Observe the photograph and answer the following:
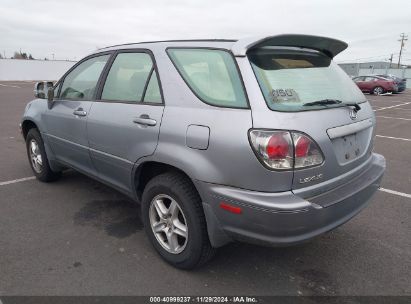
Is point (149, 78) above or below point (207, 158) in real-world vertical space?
above

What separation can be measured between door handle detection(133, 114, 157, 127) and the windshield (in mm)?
895

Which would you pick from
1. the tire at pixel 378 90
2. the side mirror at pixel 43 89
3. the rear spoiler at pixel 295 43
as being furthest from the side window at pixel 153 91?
the tire at pixel 378 90

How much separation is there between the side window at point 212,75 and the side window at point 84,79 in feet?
3.77

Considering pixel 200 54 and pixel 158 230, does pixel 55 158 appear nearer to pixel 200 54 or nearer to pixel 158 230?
pixel 158 230

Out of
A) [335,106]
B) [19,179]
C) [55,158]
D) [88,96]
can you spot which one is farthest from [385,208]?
[19,179]

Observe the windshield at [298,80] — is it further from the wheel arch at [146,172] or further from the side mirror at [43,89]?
the side mirror at [43,89]

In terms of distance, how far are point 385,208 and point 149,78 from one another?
9.83 ft

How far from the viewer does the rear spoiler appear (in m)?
2.44

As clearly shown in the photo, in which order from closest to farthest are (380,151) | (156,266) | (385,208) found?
(156,266), (385,208), (380,151)

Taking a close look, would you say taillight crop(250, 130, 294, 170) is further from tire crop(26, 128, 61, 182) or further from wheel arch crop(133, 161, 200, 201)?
tire crop(26, 128, 61, 182)

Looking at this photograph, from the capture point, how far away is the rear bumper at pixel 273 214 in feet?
7.22

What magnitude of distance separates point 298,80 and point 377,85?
24.9 metres

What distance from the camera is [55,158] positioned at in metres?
4.32

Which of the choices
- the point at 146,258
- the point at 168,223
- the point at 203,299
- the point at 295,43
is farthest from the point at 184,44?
the point at 203,299
